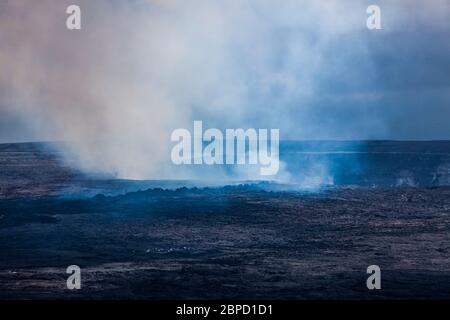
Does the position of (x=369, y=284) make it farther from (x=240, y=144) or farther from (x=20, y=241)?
(x=240, y=144)

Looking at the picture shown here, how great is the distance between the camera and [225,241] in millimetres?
24312

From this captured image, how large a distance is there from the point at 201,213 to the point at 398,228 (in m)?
6.92

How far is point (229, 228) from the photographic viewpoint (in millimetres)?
26406

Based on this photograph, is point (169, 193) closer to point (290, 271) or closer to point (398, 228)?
point (398, 228)

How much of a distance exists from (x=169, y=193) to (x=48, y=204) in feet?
15.6

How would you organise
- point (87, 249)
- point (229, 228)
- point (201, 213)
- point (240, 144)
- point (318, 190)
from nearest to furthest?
point (87, 249) → point (229, 228) → point (201, 213) → point (318, 190) → point (240, 144)

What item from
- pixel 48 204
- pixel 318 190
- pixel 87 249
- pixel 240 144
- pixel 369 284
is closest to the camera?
pixel 369 284

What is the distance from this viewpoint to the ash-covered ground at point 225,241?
18281 mm

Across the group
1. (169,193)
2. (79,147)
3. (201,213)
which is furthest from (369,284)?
(79,147)

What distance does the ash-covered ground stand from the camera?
18281 millimetres

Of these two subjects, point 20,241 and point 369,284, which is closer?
point 369,284
